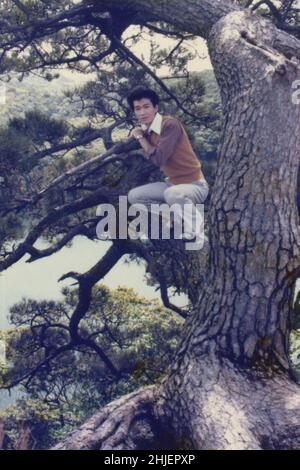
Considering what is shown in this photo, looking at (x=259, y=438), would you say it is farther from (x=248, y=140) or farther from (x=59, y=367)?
(x=59, y=367)

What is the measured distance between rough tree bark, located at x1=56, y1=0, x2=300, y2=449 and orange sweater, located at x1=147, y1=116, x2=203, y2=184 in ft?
2.58

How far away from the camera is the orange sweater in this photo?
459cm

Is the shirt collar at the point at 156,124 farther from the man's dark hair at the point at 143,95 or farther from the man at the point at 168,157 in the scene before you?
the man's dark hair at the point at 143,95

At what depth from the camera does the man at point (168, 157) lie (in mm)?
4598

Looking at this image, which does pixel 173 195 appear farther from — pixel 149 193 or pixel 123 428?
pixel 123 428

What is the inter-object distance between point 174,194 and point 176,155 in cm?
38

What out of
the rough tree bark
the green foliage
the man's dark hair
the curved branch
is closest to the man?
the man's dark hair

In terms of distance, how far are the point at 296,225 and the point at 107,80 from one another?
4.75 meters

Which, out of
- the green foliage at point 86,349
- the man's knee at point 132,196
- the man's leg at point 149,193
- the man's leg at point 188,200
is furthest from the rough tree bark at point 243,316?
the green foliage at point 86,349

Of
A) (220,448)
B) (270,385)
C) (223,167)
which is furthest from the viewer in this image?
(223,167)
